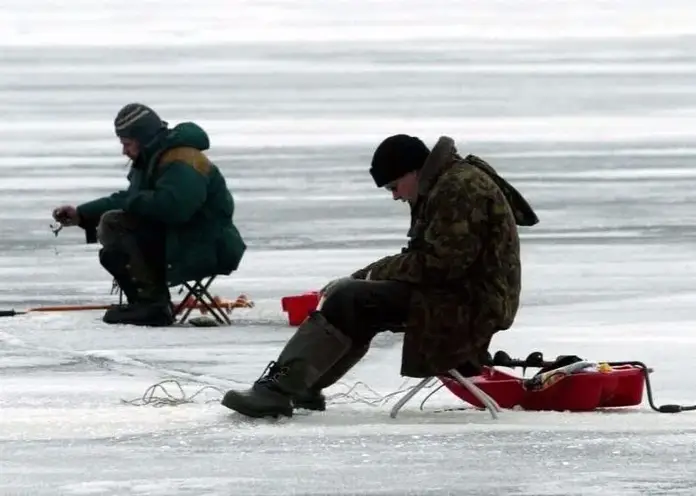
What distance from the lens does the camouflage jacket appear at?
7.04 meters

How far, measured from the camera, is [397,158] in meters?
7.16

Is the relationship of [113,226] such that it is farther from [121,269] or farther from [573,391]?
[573,391]

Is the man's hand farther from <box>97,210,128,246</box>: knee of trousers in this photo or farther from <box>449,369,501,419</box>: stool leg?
<box>449,369,501,419</box>: stool leg

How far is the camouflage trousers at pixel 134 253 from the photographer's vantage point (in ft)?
34.0

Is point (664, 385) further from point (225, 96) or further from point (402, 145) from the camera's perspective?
point (225, 96)

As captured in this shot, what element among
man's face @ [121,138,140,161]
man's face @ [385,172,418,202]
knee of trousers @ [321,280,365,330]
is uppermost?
man's face @ [121,138,140,161]

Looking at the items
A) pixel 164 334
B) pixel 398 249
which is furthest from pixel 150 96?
pixel 164 334

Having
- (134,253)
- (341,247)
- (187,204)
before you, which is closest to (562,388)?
(187,204)

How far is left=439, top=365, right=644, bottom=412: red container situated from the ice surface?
128 mm

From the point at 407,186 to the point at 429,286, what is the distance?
34 cm

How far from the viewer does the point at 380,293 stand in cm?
714

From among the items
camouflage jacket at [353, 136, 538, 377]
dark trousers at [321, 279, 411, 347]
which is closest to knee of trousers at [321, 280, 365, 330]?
dark trousers at [321, 279, 411, 347]

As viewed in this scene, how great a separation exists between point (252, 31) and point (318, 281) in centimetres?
2813

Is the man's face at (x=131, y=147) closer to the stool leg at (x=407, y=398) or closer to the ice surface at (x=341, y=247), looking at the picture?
the ice surface at (x=341, y=247)
